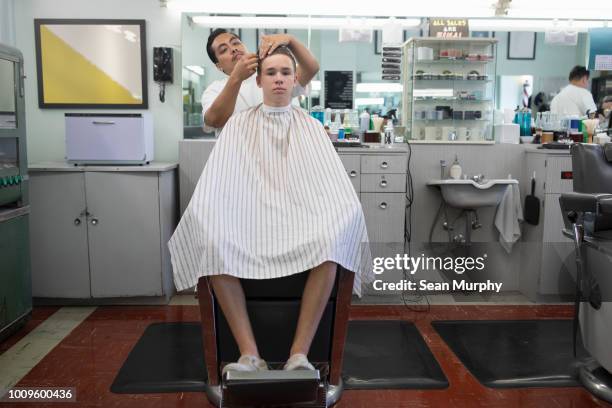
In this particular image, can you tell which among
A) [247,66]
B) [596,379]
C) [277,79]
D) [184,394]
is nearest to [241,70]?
[247,66]

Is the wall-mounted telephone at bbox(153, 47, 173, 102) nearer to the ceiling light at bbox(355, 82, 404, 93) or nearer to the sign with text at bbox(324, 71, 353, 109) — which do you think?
the sign with text at bbox(324, 71, 353, 109)

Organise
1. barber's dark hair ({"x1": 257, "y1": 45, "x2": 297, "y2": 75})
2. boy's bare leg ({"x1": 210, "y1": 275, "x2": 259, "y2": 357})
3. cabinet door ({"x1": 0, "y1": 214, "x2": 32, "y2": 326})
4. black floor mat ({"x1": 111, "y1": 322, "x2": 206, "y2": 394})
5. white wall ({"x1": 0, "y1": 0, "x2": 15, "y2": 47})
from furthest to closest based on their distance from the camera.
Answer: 1. white wall ({"x1": 0, "y1": 0, "x2": 15, "y2": 47})
2. cabinet door ({"x1": 0, "y1": 214, "x2": 32, "y2": 326})
3. black floor mat ({"x1": 111, "y1": 322, "x2": 206, "y2": 394})
4. barber's dark hair ({"x1": 257, "y1": 45, "x2": 297, "y2": 75})
5. boy's bare leg ({"x1": 210, "y1": 275, "x2": 259, "y2": 357})

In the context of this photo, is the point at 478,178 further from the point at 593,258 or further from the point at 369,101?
the point at 593,258

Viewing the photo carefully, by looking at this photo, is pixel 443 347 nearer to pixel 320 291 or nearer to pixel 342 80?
pixel 320 291

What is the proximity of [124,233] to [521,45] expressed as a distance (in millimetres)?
2793

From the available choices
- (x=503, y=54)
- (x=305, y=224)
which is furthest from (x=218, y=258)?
(x=503, y=54)

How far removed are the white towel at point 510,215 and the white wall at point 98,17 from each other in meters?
2.14

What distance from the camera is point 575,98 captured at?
3730mm

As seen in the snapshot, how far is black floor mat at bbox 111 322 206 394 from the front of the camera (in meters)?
2.26

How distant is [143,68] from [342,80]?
128 cm

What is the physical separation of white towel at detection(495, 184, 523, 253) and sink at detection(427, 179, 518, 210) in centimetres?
14

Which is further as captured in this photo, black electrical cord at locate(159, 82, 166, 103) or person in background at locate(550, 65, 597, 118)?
person in background at locate(550, 65, 597, 118)

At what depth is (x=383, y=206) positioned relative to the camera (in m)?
3.32

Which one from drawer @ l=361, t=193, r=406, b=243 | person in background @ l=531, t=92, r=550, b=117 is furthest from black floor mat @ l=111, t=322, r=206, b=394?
person in background @ l=531, t=92, r=550, b=117
